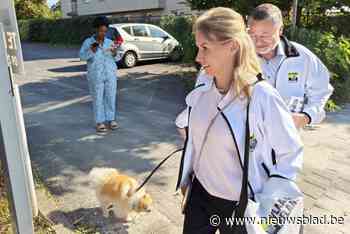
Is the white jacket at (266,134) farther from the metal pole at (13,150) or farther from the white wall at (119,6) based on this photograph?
the white wall at (119,6)

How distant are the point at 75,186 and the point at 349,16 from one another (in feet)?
26.7

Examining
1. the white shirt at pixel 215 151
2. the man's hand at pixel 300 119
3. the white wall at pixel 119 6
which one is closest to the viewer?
the white shirt at pixel 215 151

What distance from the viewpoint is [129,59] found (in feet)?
45.2

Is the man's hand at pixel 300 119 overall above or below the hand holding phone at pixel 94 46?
below

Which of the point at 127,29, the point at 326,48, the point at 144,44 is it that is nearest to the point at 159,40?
the point at 144,44

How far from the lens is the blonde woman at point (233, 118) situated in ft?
5.50

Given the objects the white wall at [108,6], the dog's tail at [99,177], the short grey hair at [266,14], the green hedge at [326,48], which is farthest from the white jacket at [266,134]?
the white wall at [108,6]

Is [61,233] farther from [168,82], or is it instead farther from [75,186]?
[168,82]

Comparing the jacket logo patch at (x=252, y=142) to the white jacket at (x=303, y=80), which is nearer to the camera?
the jacket logo patch at (x=252, y=142)

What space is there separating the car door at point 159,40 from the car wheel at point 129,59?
963 mm

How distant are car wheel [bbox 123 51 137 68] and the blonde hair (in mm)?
12122

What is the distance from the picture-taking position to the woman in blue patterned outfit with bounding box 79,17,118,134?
5.76m

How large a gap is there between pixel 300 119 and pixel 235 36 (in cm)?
109

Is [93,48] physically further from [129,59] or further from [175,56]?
[175,56]
